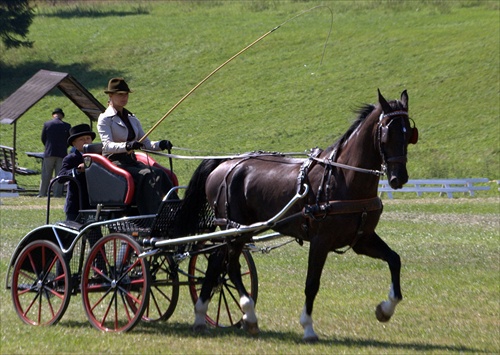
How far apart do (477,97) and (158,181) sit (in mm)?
36797

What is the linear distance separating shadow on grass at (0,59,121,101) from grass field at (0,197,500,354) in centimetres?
3391

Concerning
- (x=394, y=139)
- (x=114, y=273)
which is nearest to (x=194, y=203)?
(x=114, y=273)

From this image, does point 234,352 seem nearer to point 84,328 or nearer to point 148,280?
point 148,280

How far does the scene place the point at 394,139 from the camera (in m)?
8.61

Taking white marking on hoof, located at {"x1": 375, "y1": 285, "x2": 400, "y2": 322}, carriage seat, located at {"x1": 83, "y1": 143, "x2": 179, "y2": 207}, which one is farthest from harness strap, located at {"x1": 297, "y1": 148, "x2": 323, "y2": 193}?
carriage seat, located at {"x1": 83, "y1": 143, "x2": 179, "y2": 207}

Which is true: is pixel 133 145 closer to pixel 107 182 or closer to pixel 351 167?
pixel 107 182

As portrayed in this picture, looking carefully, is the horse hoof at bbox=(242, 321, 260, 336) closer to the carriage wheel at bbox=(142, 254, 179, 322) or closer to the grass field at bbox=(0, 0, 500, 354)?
the grass field at bbox=(0, 0, 500, 354)

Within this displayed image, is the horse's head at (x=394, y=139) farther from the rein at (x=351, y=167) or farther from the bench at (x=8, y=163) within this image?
the bench at (x=8, y=163)

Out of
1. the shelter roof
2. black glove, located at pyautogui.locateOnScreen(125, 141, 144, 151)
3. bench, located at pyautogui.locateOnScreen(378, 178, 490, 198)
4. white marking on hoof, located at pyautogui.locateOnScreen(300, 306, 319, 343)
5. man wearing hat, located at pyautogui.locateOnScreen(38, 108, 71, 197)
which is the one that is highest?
black glove, located at pyautogui.locateOnScreen(125, 141, 144, 151)

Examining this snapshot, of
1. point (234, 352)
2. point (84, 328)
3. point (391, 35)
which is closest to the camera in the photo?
point (234, 352)

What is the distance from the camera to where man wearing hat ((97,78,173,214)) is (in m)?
9.73

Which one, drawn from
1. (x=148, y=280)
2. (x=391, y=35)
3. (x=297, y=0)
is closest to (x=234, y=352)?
(x=148, y=280)

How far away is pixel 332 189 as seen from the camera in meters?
8.91

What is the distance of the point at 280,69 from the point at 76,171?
4207cm
